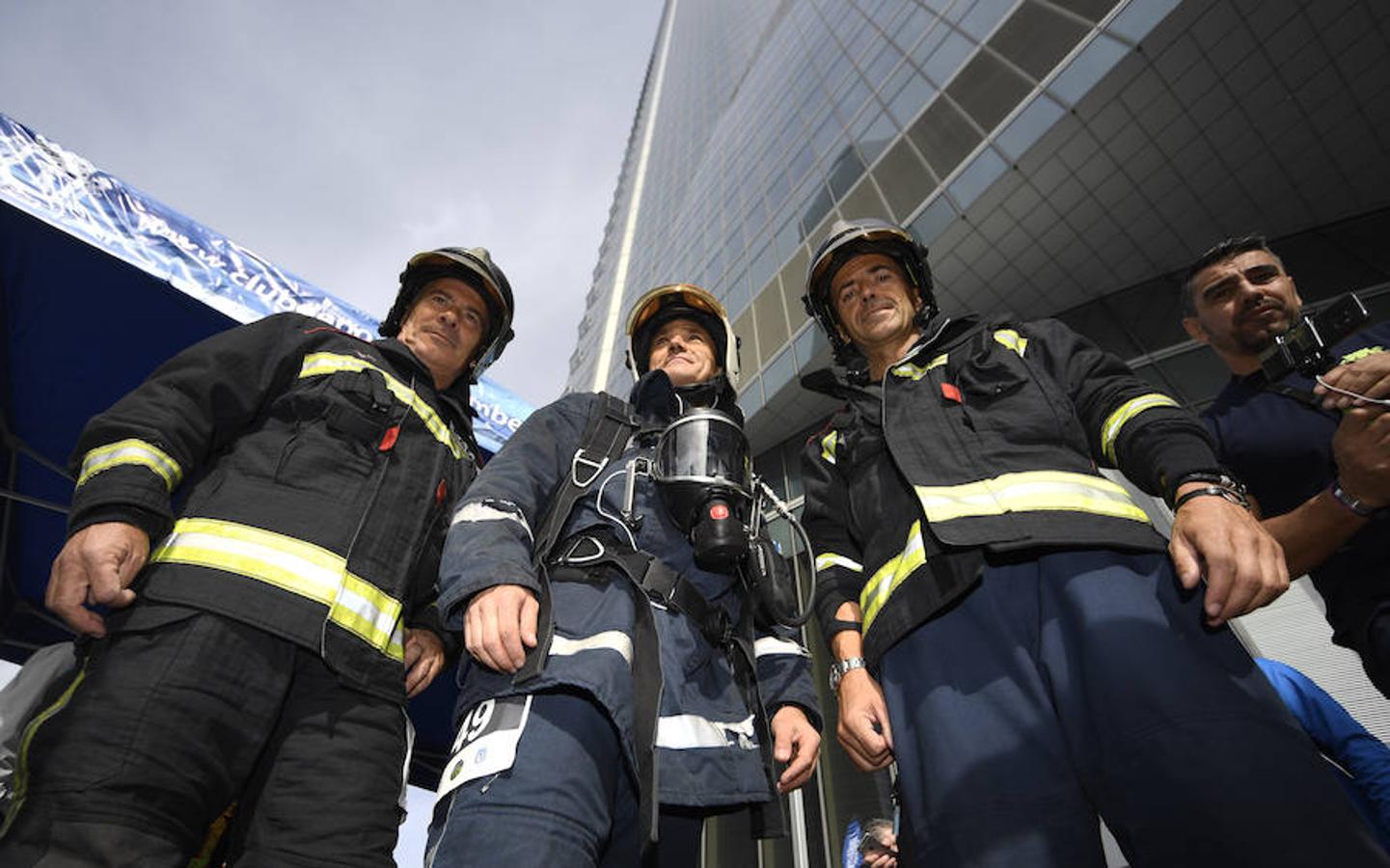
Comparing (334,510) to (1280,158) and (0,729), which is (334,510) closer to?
(0,729)

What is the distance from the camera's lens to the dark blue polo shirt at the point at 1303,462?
74.1 inches

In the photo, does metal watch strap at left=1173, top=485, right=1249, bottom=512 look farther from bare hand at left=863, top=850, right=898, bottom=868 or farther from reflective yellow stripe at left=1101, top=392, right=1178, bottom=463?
bare hand at left=863, top=850, right=898, bottom=868

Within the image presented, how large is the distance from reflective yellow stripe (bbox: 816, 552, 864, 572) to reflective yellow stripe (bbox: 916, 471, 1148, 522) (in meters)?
0.57

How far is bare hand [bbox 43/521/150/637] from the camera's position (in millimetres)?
1393

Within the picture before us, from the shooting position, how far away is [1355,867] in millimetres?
892

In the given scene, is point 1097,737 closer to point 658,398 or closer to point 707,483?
point 707,483

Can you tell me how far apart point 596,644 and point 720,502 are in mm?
503

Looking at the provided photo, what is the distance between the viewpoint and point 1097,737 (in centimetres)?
118

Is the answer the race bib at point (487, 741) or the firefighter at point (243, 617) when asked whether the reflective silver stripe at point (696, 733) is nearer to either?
the race bib at point (487, 741)

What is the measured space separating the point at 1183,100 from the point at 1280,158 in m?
1.30

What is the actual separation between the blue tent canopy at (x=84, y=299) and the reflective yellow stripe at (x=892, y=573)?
9.99 feet

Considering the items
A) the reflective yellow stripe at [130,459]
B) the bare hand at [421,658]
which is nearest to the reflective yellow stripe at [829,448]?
the bare hand at [421,658]

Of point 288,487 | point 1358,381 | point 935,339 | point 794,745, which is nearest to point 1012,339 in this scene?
point 935,339

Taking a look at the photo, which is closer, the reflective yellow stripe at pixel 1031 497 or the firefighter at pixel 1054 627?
the firefighter at pixel 1054 627
